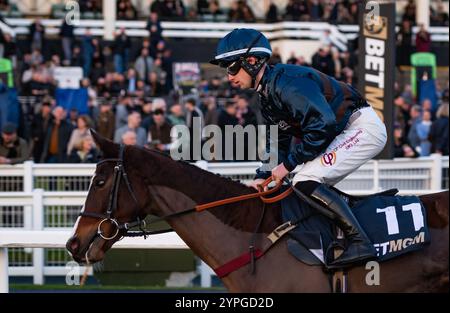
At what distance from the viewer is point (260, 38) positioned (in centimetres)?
527

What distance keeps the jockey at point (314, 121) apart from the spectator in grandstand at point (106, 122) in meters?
8.11

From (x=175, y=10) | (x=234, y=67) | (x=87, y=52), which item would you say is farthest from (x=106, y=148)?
(x=175, y=10)

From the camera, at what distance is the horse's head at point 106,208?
16.6ft

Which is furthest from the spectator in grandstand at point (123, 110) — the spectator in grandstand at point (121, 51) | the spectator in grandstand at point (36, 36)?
the spectator in grandstand at point (36, 36)

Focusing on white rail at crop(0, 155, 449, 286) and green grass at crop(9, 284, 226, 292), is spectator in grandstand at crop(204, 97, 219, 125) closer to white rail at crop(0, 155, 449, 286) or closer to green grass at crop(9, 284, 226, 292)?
white rail at crop(0, 155, 449, 286)

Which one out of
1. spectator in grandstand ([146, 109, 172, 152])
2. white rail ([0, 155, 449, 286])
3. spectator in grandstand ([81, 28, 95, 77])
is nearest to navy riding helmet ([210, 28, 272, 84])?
white rail ([0, 155, 449, 286])

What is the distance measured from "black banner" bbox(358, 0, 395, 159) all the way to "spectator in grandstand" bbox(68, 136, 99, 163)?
3297mm

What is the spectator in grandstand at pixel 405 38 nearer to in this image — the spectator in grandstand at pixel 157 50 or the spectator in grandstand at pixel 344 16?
the spectator in grandstand at pixel 344 16

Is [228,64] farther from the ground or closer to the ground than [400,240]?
farther from the ground

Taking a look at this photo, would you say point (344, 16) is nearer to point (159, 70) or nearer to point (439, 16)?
point (439, 16)

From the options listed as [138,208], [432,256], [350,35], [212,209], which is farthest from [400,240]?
[350,35]

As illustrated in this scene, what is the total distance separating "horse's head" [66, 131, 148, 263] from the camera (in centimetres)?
507
